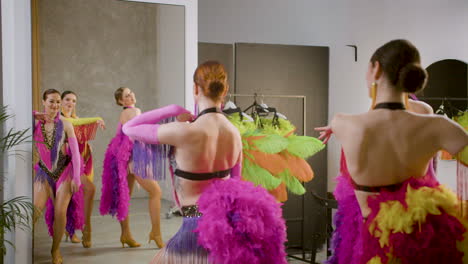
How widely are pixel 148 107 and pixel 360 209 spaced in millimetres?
1993

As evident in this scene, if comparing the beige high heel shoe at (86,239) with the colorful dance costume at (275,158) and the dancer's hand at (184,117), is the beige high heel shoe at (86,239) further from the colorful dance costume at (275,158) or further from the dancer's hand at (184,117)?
the dancer's hand at (184,117)

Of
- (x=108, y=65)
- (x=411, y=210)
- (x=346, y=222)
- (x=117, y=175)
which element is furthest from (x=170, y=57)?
(x=411, y=210)

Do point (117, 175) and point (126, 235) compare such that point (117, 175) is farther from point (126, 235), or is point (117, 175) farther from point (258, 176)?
point (258, 176)

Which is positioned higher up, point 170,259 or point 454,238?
point 454,238

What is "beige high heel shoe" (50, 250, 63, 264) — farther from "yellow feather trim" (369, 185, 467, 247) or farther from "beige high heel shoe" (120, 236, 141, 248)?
"yellow feather trim" (369, 185, 467, 247)

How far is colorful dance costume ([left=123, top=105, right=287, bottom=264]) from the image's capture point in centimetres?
239

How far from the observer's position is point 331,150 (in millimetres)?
6203

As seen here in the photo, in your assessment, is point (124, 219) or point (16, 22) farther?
point (124, 219)

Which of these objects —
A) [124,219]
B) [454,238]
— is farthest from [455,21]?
[124,219]

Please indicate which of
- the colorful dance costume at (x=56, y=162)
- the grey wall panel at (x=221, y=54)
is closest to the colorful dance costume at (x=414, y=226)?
the colorful dance costume at (x=56, y=162)

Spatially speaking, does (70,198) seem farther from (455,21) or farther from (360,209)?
(455,21)

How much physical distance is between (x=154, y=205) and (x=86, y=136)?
728mm

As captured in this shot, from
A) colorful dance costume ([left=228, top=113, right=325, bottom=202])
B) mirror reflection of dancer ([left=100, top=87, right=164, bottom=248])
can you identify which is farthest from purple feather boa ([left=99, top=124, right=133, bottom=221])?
colorful dance costume ([left=228, top=113, right=325, bottom=202])

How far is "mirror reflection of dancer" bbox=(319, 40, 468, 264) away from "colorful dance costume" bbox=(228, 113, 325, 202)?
24.0 inches
